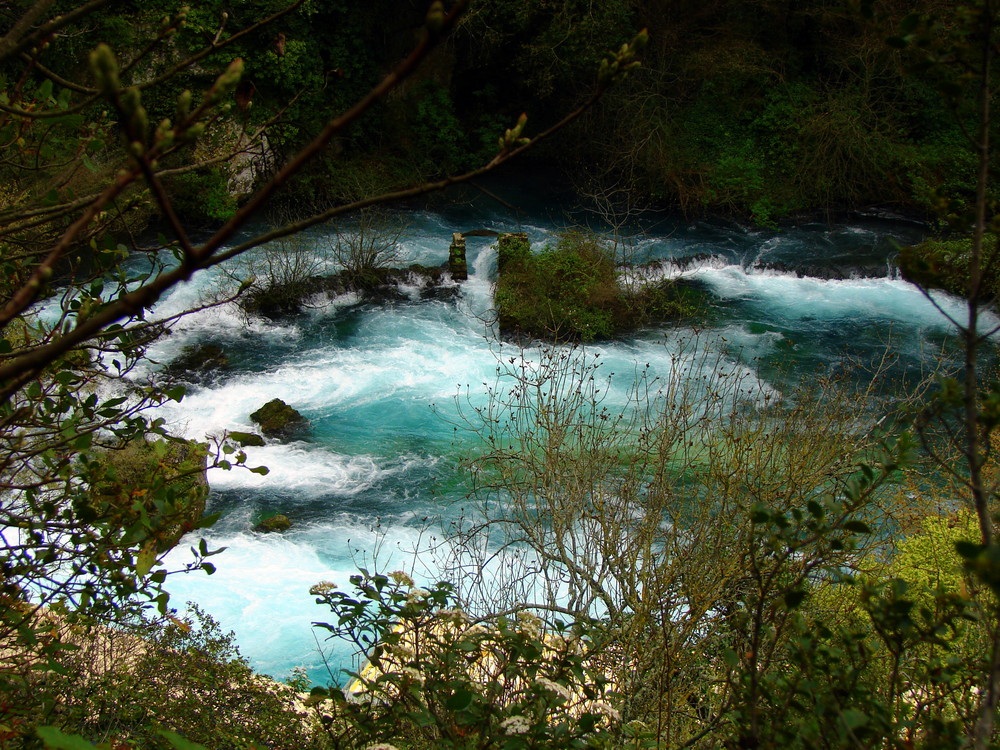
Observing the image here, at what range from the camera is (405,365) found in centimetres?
1169

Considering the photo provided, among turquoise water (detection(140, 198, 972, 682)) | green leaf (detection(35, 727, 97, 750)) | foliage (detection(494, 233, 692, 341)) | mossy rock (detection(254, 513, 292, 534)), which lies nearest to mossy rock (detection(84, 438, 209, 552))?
green leaf (detection(35, 727, 97, 750))

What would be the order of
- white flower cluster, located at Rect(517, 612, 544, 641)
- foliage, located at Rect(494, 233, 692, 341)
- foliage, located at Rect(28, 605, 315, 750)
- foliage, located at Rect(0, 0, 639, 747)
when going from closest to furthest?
1. foliage, located at Rect(0, 0, 639, 747)
2. white flower cluster, located at Rect(517, 612, 544, 641)
3. foliage, located at Rect(28, 605, 315, 750)
4. foliage, located at Rect(494, 233, 692, 341)

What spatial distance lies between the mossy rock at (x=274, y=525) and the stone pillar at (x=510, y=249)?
649 cm

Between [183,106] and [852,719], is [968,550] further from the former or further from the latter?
[183,106]

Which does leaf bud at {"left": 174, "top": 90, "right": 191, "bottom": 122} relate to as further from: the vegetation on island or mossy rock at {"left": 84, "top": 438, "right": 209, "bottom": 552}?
mossy rock at {"left": 84, "top": 438, "right": 209, "bottom": 552}

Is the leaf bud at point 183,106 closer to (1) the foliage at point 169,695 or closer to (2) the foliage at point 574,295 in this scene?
(1) the foliage at point 169,695

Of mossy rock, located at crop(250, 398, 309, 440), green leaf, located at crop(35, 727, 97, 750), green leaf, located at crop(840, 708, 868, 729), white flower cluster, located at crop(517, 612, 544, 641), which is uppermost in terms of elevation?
green leaf, located at crop(35, 727, 97, 750)

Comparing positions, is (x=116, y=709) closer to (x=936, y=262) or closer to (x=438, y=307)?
(x=936, y=262)

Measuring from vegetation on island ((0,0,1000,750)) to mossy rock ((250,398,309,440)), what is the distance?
6.07 ft

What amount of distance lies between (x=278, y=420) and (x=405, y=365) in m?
2.29

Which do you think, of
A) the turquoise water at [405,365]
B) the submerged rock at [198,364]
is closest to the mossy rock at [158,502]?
the turquoise water at [405,365]

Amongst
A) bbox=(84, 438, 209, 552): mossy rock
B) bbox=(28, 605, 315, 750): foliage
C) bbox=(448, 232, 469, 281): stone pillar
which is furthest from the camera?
bbox=(448, 232, 469, 281): stone pillar

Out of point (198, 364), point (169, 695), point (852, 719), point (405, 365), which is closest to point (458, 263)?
point (405, 365)

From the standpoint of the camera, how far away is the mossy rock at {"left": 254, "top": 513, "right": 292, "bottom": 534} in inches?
332
